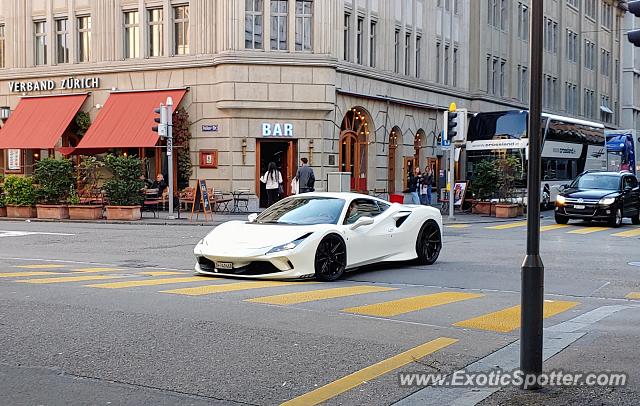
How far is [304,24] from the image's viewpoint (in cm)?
3403

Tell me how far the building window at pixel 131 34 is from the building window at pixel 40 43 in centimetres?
455

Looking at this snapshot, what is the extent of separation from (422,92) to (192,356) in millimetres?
35462

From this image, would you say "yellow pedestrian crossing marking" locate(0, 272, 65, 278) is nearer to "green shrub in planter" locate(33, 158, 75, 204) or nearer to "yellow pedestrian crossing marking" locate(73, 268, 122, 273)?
"yellow pedestrian crossing marking" locate(73, 268, 122, 273)

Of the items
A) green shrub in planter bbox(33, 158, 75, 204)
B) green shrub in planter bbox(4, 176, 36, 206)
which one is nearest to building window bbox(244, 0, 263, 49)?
green shrub in planter bbox(33, 158, 75, 204)

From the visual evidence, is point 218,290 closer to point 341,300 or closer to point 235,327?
point 341,300

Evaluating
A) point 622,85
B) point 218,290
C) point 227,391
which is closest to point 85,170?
point 218,290

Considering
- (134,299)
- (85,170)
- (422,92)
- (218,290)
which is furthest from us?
(422,92)

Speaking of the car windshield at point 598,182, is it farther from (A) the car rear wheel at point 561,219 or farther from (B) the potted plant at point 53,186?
(B) the potted plant at point 53,186

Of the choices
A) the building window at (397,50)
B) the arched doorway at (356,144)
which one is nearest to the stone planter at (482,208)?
the arched doorway at (356,144)

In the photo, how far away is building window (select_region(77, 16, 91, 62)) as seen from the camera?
121 ft

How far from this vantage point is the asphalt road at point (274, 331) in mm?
6316

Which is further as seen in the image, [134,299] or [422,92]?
[422,92]

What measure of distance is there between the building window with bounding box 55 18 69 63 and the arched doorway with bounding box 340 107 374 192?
12.5 metres

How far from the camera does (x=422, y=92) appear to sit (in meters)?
41.6
